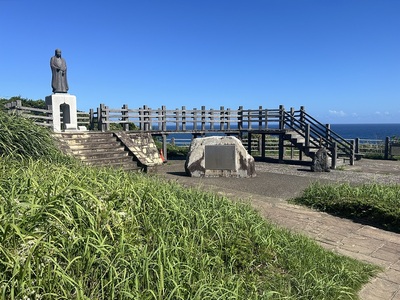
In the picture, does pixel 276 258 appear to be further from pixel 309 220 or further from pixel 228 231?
pixel 309 220

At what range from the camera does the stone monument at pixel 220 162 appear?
1186 cm

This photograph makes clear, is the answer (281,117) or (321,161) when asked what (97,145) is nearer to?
(321,161)

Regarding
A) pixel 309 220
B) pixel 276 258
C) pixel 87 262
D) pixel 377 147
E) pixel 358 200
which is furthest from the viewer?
pixel 377 147

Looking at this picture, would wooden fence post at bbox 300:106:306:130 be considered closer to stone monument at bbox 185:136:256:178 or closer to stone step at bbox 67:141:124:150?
stone monument at bbox 185:136:256:178

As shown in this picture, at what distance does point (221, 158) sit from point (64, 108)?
825 cm

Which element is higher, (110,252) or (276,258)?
(110,252)

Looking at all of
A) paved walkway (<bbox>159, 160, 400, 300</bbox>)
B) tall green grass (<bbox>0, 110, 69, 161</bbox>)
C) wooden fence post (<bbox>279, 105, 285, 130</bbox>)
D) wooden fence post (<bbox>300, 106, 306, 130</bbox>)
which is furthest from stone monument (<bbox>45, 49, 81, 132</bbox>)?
wooden fence post (<bbox>300, 106, 306, 130</bbox>)

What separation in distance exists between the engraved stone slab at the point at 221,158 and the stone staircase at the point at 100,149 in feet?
8.45

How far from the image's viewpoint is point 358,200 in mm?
6742

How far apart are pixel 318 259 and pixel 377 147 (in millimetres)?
20698

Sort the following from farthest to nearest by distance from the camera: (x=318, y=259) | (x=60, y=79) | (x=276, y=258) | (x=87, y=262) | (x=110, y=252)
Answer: (x=60, y=79)
(x=318, y=259)
(x=276, y=258)
(x=110, y=252)
(x=87, y=262)

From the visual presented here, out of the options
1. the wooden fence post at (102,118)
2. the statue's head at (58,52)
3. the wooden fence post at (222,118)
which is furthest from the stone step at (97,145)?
the wooden fence post at (222,118)

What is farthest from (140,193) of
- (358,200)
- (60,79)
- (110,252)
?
(60,79)

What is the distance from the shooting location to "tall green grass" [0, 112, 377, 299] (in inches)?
87.1
